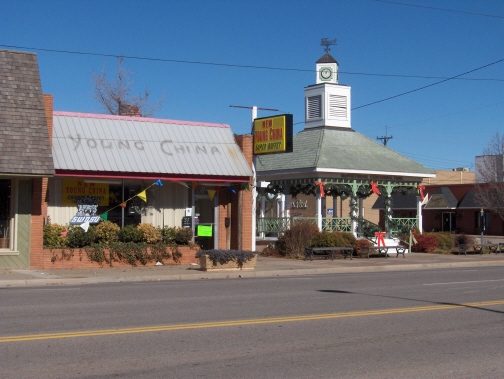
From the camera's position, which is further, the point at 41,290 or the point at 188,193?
the point at 188,193

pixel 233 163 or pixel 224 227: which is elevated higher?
pixel 233 163

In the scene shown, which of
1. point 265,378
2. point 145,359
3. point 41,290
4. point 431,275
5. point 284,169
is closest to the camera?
point 265,378

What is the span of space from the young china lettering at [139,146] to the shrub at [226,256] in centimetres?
473

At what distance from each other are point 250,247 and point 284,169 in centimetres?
665

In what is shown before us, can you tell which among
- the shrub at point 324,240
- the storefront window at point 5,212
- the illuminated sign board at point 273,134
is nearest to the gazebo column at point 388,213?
the shrub at point 324,240

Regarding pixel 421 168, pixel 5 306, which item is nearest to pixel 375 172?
pixel 421 168

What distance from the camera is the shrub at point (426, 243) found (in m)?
33.2

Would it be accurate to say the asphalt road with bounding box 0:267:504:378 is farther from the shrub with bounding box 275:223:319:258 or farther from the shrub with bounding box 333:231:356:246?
the shrub with bounding box 275:223:319:258

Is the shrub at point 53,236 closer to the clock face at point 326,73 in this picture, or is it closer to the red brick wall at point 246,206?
the red brick wall at point 246,206

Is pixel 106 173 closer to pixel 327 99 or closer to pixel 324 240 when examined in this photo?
pixel 324 240

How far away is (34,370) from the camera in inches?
297

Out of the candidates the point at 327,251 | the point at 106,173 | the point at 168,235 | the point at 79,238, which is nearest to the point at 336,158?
the point at 327,251

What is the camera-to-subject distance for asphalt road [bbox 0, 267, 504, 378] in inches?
309

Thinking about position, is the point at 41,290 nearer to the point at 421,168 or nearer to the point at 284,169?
the point at 284,169
